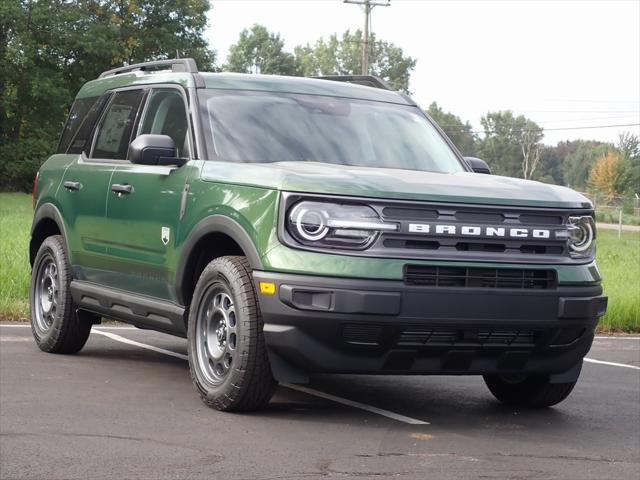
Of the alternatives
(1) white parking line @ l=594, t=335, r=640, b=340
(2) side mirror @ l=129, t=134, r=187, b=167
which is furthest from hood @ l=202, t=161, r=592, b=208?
(1) white parking line @ l=594, t=335, r=640, b=340

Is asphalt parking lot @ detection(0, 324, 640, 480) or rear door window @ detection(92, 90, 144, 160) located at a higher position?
rear door window @ detection(92, 90, 144, 160)

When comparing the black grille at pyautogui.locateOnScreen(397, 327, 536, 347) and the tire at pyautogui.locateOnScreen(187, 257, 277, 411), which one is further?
the tire at pyautogui.locateOnScreen(187, 257, 277, 411)

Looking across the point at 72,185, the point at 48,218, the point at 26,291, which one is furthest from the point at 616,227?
the point at 72,185

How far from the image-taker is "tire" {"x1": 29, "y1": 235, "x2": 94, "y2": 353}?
29.6 feet

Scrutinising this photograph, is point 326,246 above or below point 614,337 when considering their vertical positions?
above

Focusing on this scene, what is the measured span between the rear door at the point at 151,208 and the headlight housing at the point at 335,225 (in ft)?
3.88

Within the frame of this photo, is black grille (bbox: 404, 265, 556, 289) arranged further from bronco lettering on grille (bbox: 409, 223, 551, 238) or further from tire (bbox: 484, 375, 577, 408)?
tire (bbox: 484, 375, 577, 408)

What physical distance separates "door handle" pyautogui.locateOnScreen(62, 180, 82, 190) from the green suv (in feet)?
1.44

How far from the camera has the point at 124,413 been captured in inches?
268

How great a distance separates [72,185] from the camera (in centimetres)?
899

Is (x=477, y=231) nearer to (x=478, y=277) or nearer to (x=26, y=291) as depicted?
(x=478, y=277)

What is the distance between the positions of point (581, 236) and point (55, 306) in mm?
4072

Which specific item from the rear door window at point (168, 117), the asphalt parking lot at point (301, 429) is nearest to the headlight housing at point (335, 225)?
the asphalt parking lot at point (301, 429)

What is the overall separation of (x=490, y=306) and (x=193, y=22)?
7018 centimetres
